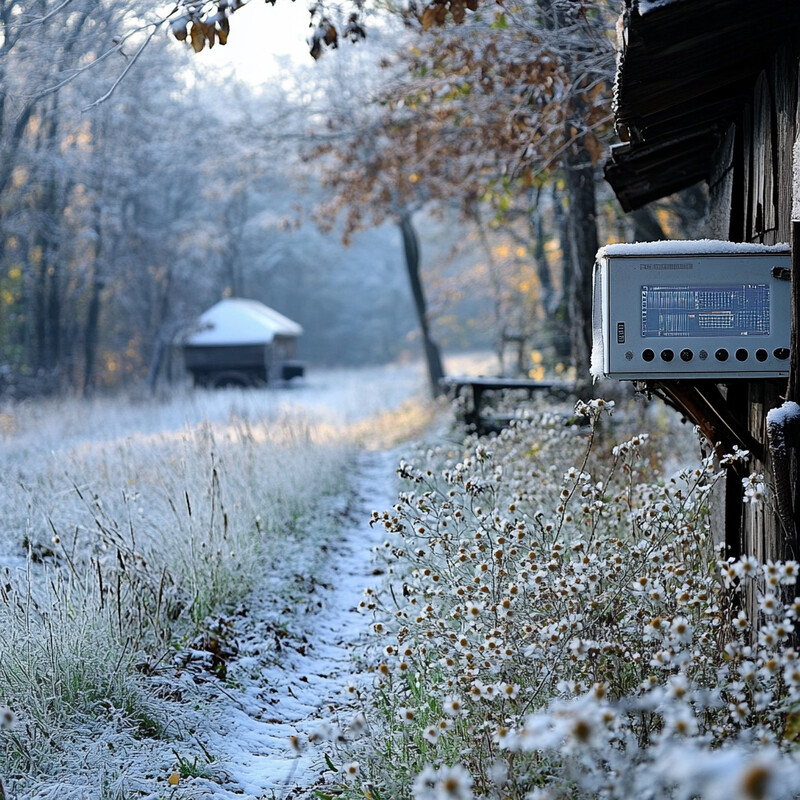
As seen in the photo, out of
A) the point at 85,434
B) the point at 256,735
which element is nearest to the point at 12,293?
the point at 85,434

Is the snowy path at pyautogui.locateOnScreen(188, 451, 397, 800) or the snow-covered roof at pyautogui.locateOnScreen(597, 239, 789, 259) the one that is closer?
the snow-covered roof at pyautogui.locateOnScreen(597, 239, 789, 259)

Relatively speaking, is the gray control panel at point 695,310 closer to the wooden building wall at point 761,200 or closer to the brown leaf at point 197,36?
the wooden building wall at point 761,200

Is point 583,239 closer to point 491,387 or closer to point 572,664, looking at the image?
point 491,387

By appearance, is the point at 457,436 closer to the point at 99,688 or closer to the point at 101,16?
the point at 101,16

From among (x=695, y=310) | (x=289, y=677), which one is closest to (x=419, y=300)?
(x=289, y=677)

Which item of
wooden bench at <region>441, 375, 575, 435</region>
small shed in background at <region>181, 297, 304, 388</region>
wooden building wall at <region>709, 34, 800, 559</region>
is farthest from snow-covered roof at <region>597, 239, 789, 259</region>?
small shed in background at <region>181, 297, 304, 388</region>

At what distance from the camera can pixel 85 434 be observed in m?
12.2

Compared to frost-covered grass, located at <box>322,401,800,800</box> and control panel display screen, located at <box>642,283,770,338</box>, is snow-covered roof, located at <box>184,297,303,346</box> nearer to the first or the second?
frost-covered grass, located at <box>322,401,800,800</box>

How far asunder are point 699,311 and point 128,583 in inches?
128

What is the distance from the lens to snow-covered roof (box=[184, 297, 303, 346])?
26.8 metres

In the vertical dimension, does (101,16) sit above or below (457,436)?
above

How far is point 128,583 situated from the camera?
4.83 metres

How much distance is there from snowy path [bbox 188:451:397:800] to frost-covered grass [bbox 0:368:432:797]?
0.13 metres

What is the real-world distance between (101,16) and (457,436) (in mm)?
6601
